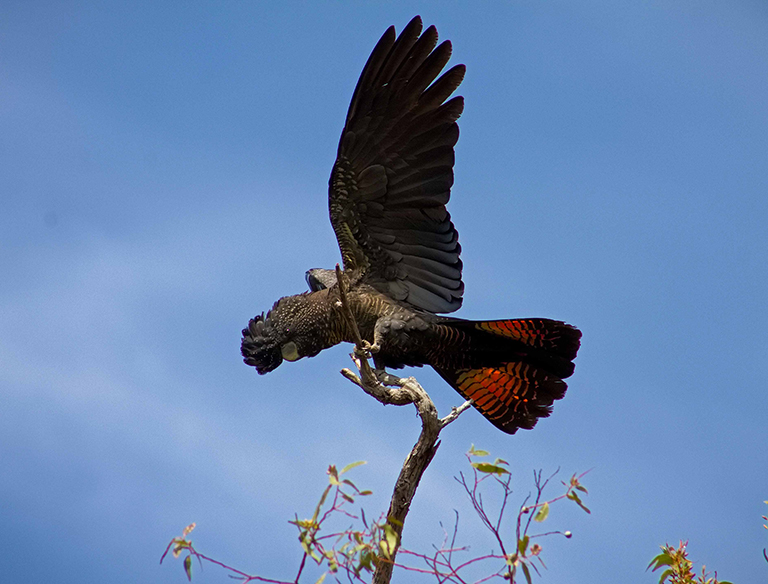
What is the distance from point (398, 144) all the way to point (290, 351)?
1452 millimetres

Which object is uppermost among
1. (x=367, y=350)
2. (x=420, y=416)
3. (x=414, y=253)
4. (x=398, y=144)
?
(x=398, y=144)

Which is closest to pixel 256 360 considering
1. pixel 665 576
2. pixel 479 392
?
pixel 479 392

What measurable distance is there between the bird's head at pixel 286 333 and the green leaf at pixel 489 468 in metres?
2.02

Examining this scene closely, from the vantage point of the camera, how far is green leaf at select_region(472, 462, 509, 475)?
2.48 m

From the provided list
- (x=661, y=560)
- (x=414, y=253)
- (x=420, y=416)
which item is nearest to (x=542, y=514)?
(x=661, y=560)

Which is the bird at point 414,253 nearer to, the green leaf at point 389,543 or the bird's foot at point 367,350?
the bird's foot at point 367,350

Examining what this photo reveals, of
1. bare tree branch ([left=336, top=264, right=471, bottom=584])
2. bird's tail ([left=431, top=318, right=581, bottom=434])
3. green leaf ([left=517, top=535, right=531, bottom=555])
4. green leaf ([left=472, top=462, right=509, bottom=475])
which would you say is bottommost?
green leaf ([left=517, top=535, right=531, bottom=555])

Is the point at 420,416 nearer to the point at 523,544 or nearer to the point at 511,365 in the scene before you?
the point at 511,365

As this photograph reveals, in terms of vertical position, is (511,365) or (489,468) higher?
(511,365)

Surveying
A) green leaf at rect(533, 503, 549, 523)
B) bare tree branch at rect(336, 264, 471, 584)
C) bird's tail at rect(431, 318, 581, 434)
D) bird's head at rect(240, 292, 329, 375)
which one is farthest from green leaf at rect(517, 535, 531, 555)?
bird's head at rect(240, 292, 329, 375)

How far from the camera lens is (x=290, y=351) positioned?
4.48 metres

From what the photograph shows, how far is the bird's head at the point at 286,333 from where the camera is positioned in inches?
172

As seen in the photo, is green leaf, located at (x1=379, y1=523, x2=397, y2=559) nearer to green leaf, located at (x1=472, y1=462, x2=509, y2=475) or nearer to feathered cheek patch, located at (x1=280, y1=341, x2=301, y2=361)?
green leaf, located at (x1=472, y1=462, x2=509, y2=475)

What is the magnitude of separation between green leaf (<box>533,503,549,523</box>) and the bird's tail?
167 cm
